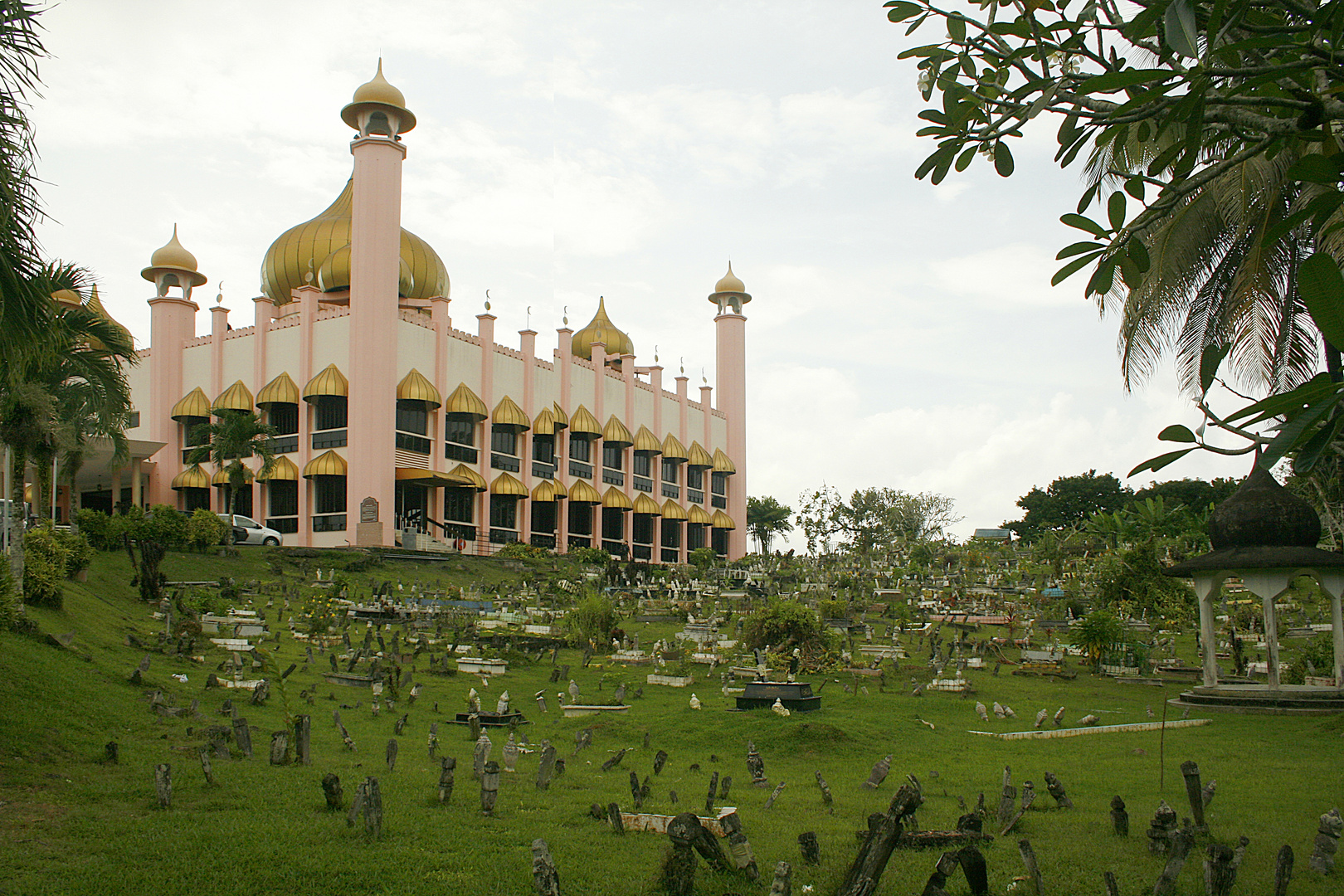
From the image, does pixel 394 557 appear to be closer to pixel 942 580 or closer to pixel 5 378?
pixel 942 580

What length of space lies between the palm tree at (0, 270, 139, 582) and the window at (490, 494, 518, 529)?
89.9ft

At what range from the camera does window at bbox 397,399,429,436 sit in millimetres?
43938

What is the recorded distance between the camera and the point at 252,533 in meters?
38.4

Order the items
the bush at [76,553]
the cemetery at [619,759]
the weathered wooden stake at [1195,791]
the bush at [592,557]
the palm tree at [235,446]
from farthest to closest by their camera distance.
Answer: the bush at [592,557] → the palm tree at [235,446] → the bush at [76,553] → the weathered wooden stake at [1195,791] → the cemetery at [619,759]

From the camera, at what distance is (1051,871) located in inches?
289

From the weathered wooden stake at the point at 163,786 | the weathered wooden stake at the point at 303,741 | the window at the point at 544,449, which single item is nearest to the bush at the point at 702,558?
the window at the point at 544,449

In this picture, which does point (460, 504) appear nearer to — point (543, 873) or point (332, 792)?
point (332, 792)

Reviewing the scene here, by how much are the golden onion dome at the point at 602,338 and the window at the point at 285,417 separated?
22.2 meters

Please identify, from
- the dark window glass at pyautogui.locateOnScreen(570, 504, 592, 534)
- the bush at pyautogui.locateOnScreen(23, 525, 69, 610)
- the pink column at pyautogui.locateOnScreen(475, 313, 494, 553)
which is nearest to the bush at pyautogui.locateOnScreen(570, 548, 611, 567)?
the pink column at pyautogui.locateOnScreen(475, 313, 494, 553)

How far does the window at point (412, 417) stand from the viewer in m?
43.9

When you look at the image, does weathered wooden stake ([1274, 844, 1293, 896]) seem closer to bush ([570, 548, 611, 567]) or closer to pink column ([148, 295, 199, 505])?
bush ([570, 548, 611, 567])

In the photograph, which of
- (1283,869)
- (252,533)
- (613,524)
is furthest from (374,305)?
(1283,869)

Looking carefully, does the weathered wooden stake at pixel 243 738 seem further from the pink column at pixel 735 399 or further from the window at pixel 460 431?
the pink column at pixel 735 399

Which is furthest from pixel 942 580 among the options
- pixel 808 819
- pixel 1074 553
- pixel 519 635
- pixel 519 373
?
pixel 808 819
